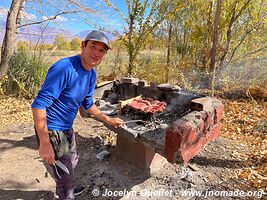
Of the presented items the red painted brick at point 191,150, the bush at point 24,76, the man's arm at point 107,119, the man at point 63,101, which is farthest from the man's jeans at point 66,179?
the bush at point 24,76

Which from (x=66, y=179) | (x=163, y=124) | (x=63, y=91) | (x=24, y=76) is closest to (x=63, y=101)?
(x=63, y=91)

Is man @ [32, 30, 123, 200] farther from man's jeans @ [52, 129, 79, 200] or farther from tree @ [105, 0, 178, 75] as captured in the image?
tree @ [105, 0, 178, 75]

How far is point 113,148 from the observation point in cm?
405

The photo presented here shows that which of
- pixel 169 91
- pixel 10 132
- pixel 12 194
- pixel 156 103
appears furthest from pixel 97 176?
pixel 10 132

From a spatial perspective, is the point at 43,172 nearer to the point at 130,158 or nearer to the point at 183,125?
the point at 130,158

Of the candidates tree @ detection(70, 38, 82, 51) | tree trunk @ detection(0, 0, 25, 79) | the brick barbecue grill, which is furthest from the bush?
tree @ detection(70, 38, 82, 51)

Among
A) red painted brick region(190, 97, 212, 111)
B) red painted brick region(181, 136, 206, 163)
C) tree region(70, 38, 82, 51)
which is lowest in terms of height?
red painted brick region(181, 136, 206, 163)

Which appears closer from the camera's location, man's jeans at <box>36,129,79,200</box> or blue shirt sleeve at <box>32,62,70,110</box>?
blue shirt sleeve at <box>32,62,70,110</box>

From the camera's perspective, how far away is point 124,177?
10.8ft

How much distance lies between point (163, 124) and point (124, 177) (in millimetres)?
883

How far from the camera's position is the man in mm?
1921

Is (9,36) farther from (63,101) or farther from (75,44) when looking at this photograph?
(75,44)

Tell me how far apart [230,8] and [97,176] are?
6.95m

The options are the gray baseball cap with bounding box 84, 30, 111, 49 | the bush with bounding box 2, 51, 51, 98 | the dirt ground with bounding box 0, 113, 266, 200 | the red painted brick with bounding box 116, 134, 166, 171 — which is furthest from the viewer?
the bush with bounding box 2, 51, 51, 98
